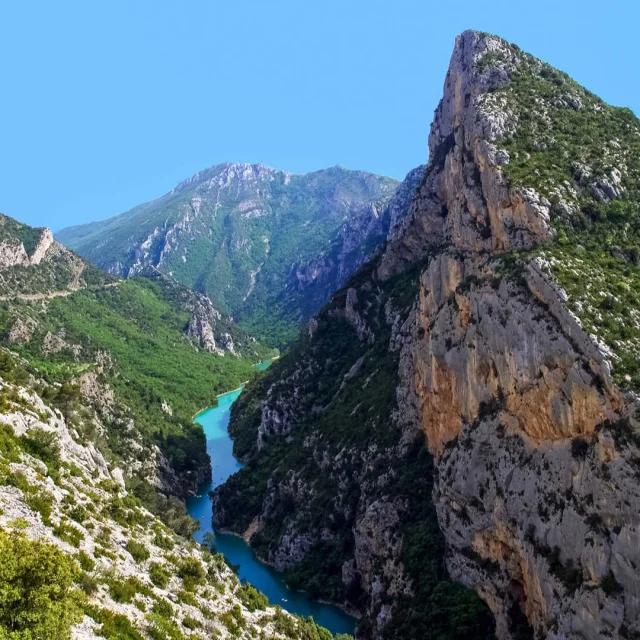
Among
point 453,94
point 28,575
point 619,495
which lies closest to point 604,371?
point 619,495

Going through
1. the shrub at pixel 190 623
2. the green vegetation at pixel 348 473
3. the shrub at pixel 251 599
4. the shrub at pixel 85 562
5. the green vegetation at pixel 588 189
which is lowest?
the shrub at pixel 190 623

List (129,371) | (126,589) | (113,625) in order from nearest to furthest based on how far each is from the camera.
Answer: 1. (113,625)
2. (126,589)
3. (129,371)

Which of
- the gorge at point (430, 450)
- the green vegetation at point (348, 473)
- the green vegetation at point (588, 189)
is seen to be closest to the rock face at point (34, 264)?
the gorge at point (430, 450)

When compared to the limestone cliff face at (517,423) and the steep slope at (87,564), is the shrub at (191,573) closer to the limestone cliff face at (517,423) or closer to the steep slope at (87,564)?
the steep slope at (87,564)

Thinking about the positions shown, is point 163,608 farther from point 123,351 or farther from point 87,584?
point 123,351

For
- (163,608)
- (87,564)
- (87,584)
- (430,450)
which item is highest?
(430,450)

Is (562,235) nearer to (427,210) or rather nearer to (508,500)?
(508,500)

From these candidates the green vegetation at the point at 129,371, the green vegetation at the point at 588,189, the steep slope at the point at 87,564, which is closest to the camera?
the steep slope at the point at 87,564

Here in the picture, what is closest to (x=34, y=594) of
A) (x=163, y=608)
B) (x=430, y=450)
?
(x=163, y=608)
